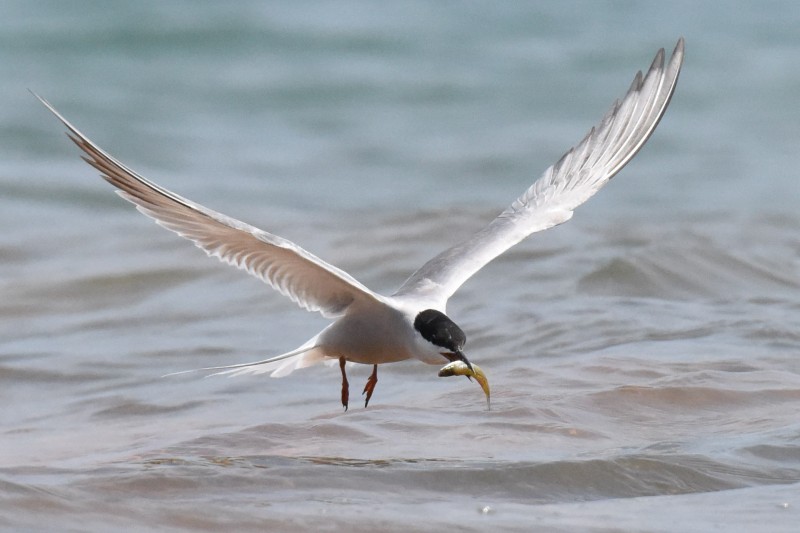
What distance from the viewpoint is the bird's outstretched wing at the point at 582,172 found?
7.00 m

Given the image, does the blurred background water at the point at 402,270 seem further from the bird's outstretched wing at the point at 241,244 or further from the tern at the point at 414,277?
the bird's outstretched wing at the point at 241,244

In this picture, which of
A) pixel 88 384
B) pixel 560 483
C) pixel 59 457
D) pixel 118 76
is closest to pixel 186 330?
pixel 88 384

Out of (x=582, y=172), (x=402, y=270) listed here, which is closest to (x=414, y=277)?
(x=582, y=172)

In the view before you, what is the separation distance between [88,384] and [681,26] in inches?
719

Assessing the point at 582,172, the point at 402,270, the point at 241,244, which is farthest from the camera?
the point at 402,270

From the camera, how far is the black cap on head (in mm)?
5535

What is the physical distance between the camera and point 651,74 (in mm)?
7492

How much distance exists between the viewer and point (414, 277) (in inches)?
274

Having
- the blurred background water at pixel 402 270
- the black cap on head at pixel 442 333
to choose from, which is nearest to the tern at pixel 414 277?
the black cap on head at pixel 442 333

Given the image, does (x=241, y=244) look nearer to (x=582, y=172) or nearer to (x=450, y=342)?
(x=450, y=342)

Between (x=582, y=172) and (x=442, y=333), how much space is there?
2513mm

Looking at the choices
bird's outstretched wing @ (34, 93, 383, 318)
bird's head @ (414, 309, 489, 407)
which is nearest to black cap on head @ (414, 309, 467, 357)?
bird's head @ (414, 309, 489, 407)

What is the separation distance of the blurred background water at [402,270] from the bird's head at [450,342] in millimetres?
403

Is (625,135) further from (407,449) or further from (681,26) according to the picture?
(681,26)
